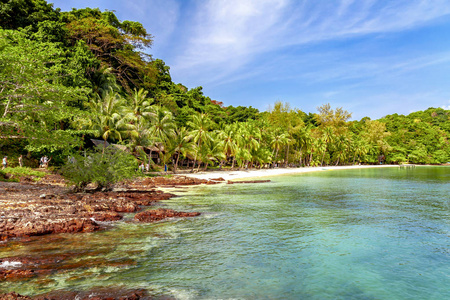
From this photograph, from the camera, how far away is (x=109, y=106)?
112ft

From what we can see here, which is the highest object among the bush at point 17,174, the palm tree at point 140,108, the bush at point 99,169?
the palm tree at point 140,108

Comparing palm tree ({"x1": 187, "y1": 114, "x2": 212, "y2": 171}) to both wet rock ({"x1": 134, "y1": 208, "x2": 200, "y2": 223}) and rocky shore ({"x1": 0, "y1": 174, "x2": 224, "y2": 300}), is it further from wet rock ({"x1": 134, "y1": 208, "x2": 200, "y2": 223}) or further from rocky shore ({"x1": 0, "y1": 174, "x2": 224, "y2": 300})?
wet rock ({"x1": 134, "y1": 208, "x2": 200, "y2": 223})

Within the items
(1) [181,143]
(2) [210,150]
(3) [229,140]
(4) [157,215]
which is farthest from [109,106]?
(4) [157,215]

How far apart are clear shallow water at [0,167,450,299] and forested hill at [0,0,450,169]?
7.27m

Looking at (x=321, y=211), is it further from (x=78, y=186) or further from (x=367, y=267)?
(x=78, y=186)

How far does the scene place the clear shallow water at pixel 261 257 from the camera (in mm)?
6027

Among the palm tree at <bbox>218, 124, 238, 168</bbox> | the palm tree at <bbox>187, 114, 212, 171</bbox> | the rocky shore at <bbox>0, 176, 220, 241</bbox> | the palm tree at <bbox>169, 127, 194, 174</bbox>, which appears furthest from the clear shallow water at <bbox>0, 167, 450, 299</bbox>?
the palm tree at <bbox>218, 124, 238, 168</bbox>

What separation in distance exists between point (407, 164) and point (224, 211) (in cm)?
10008

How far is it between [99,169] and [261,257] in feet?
40.3

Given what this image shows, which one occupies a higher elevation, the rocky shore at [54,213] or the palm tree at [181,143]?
the palm tree at [181,143]

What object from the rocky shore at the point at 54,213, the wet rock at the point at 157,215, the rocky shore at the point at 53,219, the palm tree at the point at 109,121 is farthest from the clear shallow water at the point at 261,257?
the palm tree at the point at 109,121

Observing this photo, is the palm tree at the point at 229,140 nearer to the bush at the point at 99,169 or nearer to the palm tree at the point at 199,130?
the palm tree at the point at 199,130

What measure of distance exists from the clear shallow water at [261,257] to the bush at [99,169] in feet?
23.7

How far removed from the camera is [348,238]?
33.1 feet
